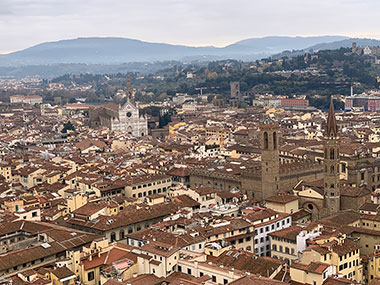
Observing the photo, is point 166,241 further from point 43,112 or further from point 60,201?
point 43,112

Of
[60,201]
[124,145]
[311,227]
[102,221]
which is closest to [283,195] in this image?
[311,227]

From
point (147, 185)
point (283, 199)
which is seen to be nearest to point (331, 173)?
point (283, 199)

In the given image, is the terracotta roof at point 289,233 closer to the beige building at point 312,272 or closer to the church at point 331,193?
the beige building at point 312,272

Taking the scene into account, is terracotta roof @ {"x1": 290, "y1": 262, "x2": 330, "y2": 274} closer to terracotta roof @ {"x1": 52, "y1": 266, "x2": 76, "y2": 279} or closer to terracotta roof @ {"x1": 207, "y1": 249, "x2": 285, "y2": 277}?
terracotta roof @ {"x1": 207, "y1": 249, "x2": 285, "y2": 277}

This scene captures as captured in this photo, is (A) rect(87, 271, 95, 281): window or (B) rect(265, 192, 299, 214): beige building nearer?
(A) rect(87, 271, 95, 281): window

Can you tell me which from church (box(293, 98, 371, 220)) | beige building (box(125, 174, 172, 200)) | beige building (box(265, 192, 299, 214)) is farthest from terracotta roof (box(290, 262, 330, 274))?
beige building (box(125, 174, 172, 200))

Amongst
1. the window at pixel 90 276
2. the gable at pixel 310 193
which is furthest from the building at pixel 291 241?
the window at pixel 90 276
